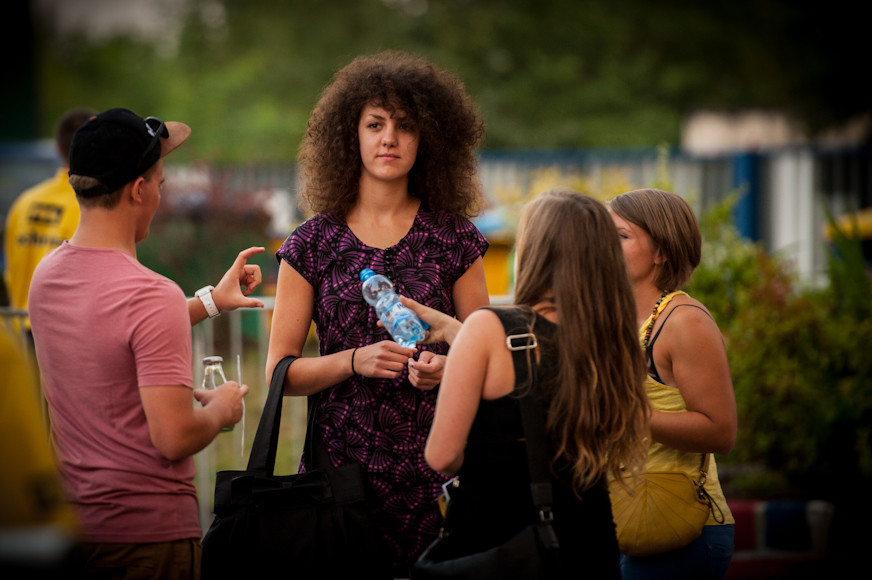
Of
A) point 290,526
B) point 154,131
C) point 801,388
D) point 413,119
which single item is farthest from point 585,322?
point 801,388

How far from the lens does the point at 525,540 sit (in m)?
2.21

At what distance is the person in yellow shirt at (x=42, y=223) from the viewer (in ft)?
16.4

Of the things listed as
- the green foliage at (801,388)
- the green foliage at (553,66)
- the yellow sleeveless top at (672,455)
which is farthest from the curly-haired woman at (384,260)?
the green foliage at (553,66)

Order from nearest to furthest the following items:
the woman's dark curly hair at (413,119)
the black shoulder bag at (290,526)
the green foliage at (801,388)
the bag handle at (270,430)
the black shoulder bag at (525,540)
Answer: the black shoulder bag at (525,540)
the black shoulder bag at (290,526)
the bag handle at (270,430)
the woman's dark curly hair at (413,119)
the green foliage at (801,388)

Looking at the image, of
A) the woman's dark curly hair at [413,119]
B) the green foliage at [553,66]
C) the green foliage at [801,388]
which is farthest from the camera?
the green foliage at [553,66]

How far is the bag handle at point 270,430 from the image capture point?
8.73 feet

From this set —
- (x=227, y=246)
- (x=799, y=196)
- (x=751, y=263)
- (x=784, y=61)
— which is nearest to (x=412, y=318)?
(x=751, y=263)

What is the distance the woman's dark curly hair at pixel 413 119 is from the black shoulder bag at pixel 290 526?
91 centimetres

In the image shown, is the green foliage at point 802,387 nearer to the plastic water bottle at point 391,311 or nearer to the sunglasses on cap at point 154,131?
the plastic water bottle at point 391,311

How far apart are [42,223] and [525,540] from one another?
384cm

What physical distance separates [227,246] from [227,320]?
1.85m

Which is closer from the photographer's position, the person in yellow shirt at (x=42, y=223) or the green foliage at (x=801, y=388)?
the person in yellow shirt at (x=42, y=223)

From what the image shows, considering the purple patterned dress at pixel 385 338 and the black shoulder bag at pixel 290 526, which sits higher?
the purple patterned dress at pixel 385 338

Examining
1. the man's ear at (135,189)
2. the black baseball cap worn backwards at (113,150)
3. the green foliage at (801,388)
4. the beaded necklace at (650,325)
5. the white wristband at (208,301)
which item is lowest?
the green foliage at (801,388)
